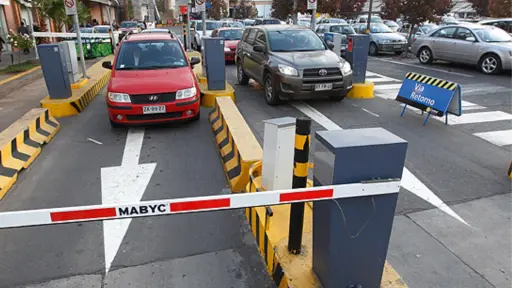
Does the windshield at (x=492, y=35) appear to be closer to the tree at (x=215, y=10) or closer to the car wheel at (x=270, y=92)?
the car wheel at (x=270, y=92)

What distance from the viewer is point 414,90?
805 centimetres

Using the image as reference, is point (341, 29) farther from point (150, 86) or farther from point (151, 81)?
point (150, 86)

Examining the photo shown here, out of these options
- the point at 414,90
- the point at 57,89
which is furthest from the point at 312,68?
the point at 57,89

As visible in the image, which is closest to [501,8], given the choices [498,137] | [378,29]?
[378,29]

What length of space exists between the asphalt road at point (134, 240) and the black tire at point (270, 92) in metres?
3.26

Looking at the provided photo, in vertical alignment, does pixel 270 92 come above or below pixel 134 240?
above

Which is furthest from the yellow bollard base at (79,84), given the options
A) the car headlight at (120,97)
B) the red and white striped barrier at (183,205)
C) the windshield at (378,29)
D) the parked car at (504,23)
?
the parked car at (504,23)

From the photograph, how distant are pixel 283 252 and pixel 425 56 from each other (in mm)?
14842

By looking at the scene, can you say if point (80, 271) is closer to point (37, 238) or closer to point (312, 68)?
point (37, 238)

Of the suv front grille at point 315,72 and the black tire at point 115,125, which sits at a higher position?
the suv front grille at point 315,72

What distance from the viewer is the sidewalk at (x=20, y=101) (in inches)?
336

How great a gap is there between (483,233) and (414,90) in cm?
466

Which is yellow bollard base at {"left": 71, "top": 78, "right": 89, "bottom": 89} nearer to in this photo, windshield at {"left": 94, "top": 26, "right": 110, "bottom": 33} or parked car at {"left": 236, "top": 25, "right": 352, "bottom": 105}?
parked car at {"left": 236, "top": 25, "right": 352, "bottom": 105}

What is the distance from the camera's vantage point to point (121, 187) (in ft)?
16.7
